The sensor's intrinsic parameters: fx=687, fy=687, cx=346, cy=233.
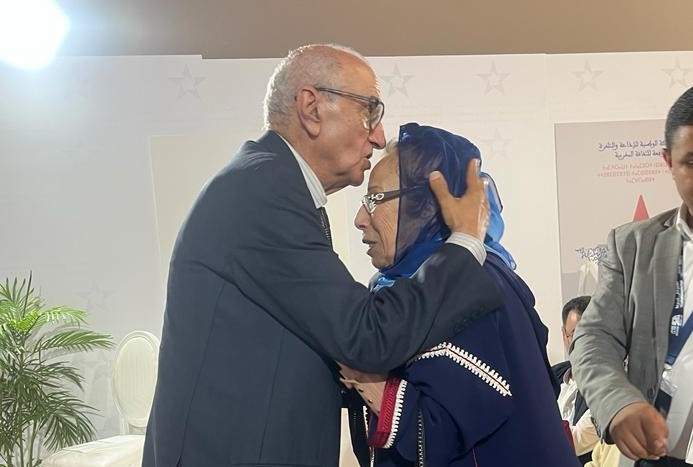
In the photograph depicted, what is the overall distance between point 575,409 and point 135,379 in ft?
7.18

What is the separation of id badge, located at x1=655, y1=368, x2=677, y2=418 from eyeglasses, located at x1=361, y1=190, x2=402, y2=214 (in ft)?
2.33

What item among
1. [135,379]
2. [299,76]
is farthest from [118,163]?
[299,76]

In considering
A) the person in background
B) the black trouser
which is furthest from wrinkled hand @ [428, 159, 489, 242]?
the person in background

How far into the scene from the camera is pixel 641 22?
4.75m

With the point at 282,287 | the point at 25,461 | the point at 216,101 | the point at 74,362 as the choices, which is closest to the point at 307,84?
the point at 282,287

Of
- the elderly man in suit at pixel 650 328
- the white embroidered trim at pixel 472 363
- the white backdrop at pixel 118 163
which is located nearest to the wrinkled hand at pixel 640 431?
the elderly man in suit at pixel 650 328

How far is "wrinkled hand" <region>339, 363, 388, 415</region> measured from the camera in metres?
1.28

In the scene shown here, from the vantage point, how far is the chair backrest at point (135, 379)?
3561 millimetres

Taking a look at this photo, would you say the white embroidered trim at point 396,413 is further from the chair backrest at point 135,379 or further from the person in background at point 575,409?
the chair backrest at point 135,379

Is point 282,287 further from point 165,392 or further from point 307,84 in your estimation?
point 307,84

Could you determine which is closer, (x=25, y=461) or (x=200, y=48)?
(x=25, y=461)

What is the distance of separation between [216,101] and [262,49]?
0.59m

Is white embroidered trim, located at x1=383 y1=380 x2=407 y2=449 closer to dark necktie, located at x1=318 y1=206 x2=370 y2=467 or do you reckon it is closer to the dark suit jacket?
the dark suit jacket

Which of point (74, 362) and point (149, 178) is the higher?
point (149, 178)
